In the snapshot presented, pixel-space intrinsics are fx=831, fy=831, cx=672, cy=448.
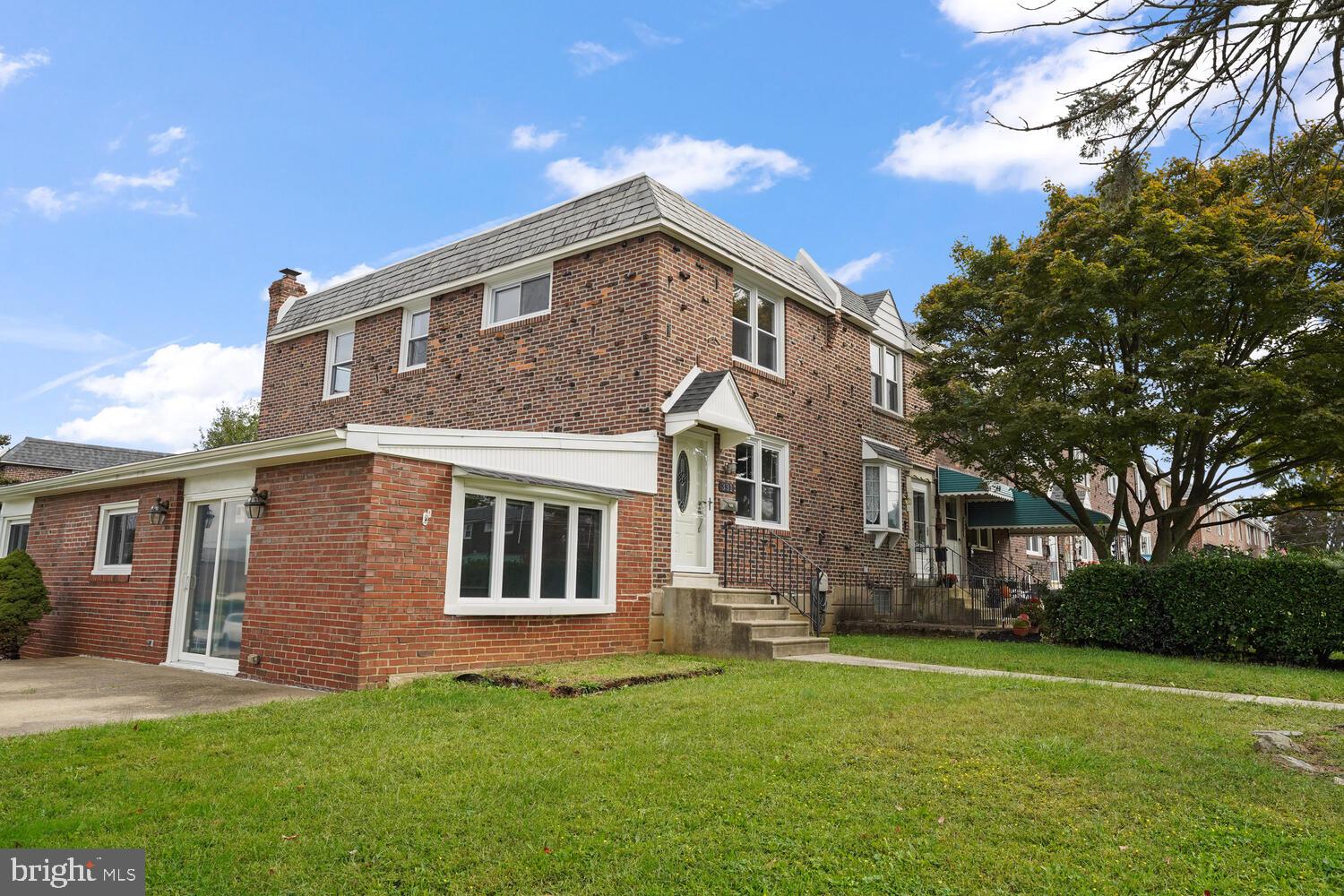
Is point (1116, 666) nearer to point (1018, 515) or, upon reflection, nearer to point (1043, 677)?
point (1043, 677)

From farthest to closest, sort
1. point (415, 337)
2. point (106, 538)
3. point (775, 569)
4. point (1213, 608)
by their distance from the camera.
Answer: point (415, 337), point (775, 569), point (106, 538), point (1213, 608)

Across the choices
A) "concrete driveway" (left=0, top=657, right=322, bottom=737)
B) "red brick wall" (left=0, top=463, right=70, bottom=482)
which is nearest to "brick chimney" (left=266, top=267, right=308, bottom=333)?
"concrete driveway" (left=0, top=657, right=322, bottom=737)

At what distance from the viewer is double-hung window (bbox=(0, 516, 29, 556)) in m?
15.5

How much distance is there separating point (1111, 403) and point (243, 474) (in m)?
13.9

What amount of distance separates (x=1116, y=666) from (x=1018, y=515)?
11.7 m

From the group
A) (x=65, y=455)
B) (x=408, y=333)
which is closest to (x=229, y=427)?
(x=65, y=455)

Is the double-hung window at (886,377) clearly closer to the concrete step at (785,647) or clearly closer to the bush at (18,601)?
the concrete step at (785,647)

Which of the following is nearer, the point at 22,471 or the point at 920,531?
the point at 920,531

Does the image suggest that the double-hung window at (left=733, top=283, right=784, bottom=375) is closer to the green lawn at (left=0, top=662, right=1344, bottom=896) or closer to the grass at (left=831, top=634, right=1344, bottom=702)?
the grass at (left=831, top=634, right=1344, bottom=702)

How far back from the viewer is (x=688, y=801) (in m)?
4.62

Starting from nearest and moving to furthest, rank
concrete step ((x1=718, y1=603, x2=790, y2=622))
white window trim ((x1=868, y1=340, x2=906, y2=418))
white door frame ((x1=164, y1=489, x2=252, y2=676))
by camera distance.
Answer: white door frame ((x1=164, y1=489, x2=252, y2=676)) → concrete step ((x1=718, y1=603, x2=790, y2=622)) → white window trim ((x1=868, y1=340, x2=906, y2=418))

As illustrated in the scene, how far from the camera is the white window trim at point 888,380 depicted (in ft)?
61.3

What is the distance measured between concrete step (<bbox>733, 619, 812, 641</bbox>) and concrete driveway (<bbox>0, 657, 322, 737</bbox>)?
5.50 meters

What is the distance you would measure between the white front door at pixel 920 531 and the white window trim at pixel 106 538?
50.4 ft
